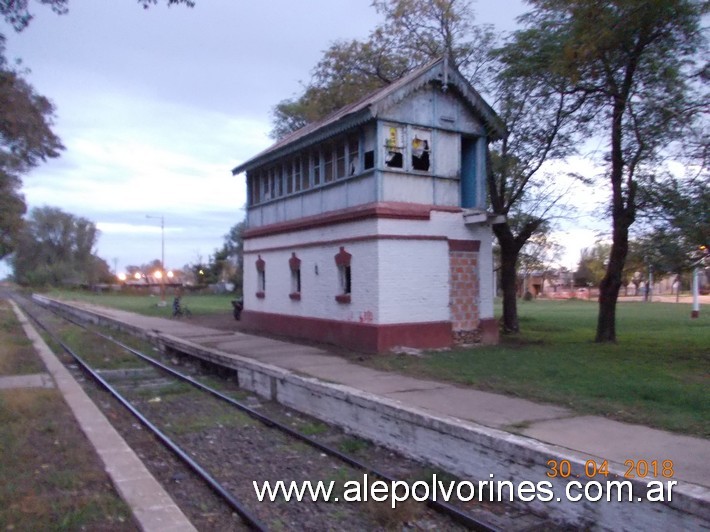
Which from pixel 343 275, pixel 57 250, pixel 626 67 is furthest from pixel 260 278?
pixel 57 250

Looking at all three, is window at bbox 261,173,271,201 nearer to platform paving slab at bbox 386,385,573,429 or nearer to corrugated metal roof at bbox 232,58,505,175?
corrugated metal roof at bbox 232,58,505,175

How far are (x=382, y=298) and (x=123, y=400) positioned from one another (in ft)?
20.5

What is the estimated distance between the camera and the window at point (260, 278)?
21.8m

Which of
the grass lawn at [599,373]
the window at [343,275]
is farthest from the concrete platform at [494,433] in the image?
the window at [343,275]

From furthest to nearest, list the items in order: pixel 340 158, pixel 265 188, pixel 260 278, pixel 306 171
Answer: pixel 260 278, pixel 265 188, pixel 306 171, pixel 340 158

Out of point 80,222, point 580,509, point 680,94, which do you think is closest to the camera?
point 580,509

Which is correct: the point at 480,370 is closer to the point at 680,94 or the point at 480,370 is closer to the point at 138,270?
the point at 680,94

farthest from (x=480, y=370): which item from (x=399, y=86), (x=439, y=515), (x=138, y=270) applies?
(x=138, y=270)

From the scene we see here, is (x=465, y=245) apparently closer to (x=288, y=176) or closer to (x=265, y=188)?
(x=288, y=176)

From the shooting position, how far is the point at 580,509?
5672 millimetres

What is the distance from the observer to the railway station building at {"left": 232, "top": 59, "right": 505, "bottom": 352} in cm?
1524

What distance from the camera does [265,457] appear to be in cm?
805

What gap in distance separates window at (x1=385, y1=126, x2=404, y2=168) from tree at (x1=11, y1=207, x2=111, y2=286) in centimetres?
9007

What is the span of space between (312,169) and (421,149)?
3834 millimetres
